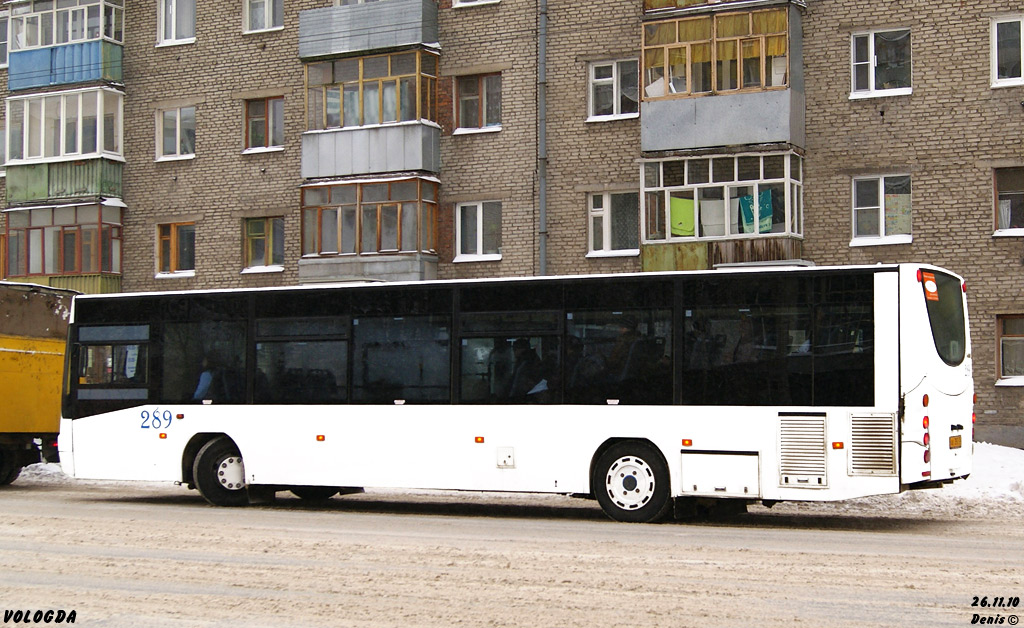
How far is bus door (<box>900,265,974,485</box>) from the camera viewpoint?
1360 cm

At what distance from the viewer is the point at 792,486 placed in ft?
46.2

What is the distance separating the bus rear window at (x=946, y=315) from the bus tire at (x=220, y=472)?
8895 millimetres

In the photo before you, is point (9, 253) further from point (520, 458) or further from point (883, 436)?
point (883, 436)

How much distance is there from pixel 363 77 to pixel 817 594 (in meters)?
23.5

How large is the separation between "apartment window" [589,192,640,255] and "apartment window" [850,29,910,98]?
5.28 m

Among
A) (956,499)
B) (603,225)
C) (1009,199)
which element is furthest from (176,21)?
(956,499)

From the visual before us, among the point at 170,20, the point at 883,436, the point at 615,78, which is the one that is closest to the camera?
the point at 883,436

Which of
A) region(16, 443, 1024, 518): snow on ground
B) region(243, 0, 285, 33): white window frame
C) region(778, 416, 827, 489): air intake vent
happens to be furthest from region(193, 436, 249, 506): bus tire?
region(243, 0, 285, 33): white window frame

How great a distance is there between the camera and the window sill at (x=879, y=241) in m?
26.1

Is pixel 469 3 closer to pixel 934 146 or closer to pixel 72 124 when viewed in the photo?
pixel 934 146

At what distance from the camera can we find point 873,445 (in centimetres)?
1369

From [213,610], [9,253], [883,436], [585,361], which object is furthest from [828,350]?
[9,253]

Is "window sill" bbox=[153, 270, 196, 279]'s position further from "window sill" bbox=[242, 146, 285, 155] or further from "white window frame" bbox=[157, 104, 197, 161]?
"window sill" bbox=[242, 146, 285, 155]

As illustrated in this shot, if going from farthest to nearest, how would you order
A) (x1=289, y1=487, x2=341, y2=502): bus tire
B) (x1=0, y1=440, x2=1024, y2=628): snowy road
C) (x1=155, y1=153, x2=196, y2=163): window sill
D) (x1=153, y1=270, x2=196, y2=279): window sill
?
(x1=153, y1=270, x2=196, y2=279): window sill < (x1=155, y1=153, x2=196, y2=163): window sill < (x1=289, y1=487, x2=341, y2=502): bus tire < (x1=0, y1=440, x2=1024, y2=628): snowy road
